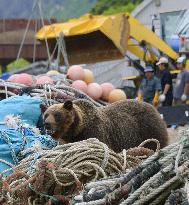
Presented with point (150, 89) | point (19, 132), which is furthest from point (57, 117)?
point (150, 89)

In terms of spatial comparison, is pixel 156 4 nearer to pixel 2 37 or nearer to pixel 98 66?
pixel 98 66

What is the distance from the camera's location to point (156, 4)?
31.1 m

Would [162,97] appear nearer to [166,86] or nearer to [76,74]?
[166,86]

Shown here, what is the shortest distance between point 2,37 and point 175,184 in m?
41.0

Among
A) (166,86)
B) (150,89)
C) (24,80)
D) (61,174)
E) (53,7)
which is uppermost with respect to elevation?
(61,174)

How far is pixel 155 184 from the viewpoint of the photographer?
480cm

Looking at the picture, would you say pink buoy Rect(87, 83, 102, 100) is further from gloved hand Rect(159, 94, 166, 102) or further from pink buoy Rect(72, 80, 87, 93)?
gloved hand Rect(159, 94, 166, 102)

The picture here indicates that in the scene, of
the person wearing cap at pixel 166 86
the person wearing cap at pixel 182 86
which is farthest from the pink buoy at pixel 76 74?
the person wearing cap at pixel 166 86

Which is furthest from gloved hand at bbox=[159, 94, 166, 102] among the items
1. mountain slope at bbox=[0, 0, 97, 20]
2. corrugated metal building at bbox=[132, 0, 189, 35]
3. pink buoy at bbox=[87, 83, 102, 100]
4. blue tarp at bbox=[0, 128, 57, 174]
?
mountain slope at bbox=[0, 0, 97, 20]

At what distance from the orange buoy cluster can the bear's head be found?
10.3 ft

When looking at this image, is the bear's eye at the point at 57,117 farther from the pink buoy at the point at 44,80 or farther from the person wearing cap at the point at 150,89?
the person wearing cap at the point at 150,89

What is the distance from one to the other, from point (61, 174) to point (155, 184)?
1.47 m

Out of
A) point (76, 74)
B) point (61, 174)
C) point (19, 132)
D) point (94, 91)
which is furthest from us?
point (76, 74)

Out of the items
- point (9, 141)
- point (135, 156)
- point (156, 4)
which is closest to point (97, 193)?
point (135, 156)
